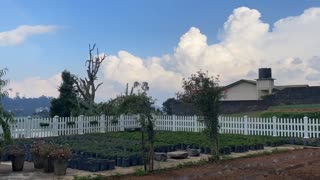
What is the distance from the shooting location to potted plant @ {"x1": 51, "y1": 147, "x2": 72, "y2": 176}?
1095 cm

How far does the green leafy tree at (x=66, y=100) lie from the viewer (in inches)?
1235

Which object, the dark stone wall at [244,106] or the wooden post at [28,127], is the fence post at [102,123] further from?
the dark stone wall at [244,106]

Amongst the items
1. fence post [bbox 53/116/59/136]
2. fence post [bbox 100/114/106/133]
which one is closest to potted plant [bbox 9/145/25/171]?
fence post [bbox 53/116/59/136]

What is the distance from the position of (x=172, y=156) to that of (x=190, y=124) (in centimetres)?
1058

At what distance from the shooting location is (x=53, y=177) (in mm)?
10805

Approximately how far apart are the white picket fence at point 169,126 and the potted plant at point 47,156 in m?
8.27

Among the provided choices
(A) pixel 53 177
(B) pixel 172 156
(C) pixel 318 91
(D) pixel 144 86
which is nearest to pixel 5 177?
(A) pixel 53 177

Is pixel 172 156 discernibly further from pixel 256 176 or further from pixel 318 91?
pixel 318 91

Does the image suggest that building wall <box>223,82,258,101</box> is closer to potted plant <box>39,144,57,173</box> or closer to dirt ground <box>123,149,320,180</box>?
dirt ground <box>123,149,320,180</box>

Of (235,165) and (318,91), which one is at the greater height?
(318,91)

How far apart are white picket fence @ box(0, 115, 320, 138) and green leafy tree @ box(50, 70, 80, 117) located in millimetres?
5387

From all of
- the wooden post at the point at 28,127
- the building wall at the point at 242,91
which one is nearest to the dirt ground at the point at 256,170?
the wooden post at the point at 28,127

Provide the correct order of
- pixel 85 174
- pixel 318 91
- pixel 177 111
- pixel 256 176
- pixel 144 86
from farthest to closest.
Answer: pixel 318 91
pixel 177 111
pixel 144 86
pixel 85 174
pixel 256 176

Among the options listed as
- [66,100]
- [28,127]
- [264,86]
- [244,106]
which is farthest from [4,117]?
[264,86]
